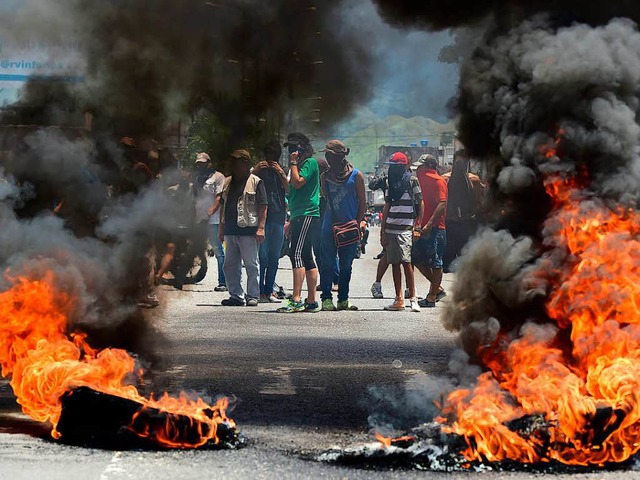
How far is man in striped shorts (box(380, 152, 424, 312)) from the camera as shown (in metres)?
14.0

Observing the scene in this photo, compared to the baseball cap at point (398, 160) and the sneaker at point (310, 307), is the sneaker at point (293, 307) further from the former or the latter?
the baseball cap at point (398, 160)

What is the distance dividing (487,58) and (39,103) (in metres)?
3.94

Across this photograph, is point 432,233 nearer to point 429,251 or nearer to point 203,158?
point 429,251

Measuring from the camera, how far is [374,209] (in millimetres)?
68000

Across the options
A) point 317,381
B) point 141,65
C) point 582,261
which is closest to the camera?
point 582,261

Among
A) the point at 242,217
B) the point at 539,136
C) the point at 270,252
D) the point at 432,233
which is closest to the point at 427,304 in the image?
the point at 432,233

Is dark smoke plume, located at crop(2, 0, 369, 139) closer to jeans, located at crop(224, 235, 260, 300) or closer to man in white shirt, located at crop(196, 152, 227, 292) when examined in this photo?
jeans, located at crop(224, 235, 260, 300)

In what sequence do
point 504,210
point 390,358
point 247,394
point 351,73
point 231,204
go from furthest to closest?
point 231,204
point 351,73
point 390,358
point 247,394
point 504,210

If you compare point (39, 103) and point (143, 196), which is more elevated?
point (39, 103)

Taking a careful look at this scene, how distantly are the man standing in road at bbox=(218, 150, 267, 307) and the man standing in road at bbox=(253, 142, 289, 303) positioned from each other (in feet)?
0.88

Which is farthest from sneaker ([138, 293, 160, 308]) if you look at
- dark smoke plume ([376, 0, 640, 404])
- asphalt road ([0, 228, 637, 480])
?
dark smoke plume ([376, 0, 640, 404])

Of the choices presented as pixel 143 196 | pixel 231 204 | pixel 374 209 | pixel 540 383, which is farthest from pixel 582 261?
pixel 374 209

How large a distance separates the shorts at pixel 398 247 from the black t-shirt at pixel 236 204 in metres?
1.64

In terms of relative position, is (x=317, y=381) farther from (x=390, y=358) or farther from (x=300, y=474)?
(x=300, y=474)
